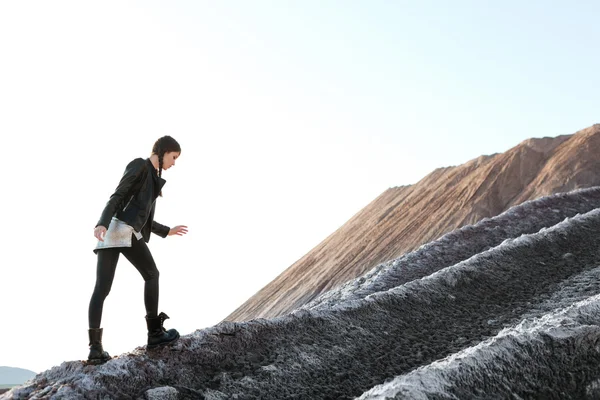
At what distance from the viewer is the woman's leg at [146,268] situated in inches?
225

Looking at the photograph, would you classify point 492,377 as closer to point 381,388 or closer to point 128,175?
point 381,388

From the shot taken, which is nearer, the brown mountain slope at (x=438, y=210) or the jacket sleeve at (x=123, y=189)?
the jacket sleeve at (x=123, y=189)

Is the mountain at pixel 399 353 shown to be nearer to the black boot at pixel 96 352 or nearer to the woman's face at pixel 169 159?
the black boot at pixel 96 352

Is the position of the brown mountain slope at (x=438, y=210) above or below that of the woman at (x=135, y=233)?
above

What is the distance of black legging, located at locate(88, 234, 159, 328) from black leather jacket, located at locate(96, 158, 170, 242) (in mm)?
181

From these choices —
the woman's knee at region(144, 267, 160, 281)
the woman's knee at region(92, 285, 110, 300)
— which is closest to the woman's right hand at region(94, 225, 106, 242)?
the woman's knee at region(92, 285, 110, 300)

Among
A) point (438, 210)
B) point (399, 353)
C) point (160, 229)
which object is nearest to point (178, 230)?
point (160, 229)

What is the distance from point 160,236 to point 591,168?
27.5 meters

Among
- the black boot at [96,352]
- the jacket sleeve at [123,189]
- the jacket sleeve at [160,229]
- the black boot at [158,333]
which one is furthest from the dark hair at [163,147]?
the black boot at [96,352]

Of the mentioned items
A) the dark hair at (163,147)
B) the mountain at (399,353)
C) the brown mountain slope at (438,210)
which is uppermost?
the brown mountain slope at (438,210)

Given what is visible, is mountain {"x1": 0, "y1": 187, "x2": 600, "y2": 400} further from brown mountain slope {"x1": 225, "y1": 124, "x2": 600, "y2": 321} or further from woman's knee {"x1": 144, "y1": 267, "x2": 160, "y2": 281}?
brown mountain slope {"x1": 225, "y1": 124, "x2": 600, "y2": 321}

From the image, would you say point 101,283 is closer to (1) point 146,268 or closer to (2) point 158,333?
(1) point 146,268

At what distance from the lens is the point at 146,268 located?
579cm

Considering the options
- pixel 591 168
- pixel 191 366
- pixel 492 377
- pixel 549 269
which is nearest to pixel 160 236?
pixel 191 366
